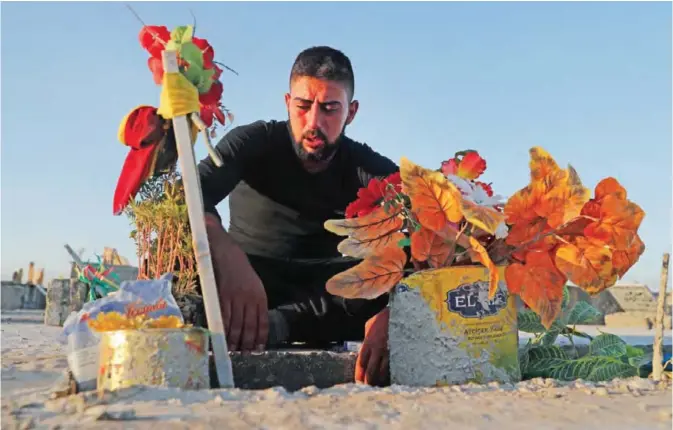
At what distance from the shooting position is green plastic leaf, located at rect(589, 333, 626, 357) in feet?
4.91

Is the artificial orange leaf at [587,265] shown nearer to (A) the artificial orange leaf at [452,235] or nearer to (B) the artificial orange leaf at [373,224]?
(A) the artificial orange leaf at [452,235]

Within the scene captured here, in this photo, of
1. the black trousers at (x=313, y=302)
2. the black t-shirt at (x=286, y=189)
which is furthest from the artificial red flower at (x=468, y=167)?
the black t-shirt at (x=286, y=189)

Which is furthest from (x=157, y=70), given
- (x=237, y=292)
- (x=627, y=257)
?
(x=627, y=257)

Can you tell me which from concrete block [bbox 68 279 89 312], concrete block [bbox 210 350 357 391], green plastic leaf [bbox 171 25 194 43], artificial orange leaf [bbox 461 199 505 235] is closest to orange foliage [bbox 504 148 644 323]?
artificial orange leaf [bbox 461 199 505 235]

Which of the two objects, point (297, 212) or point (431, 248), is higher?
point (297, 212)

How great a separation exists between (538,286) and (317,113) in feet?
2.54

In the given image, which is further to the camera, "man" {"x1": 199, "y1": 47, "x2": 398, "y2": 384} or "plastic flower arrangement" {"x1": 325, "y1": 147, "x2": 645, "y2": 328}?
"man" {"x1": 199, "y1": 47, "x2": 398, "y2": 384}

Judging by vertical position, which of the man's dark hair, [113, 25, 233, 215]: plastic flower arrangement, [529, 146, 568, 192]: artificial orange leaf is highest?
the man's dark hair

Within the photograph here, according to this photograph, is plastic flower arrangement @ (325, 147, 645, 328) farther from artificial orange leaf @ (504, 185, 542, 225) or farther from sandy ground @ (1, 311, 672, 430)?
sandy ground @ (1, 311, 672, 430)

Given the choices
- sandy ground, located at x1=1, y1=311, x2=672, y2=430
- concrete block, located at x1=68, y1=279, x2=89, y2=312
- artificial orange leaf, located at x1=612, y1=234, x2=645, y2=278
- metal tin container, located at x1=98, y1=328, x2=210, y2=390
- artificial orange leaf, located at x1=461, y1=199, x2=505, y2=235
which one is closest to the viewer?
sandy ground, located at x1=1, y1=311, x2=672, y2=430

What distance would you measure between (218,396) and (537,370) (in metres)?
0.81

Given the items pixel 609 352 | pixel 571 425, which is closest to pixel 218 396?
pixel 571 425

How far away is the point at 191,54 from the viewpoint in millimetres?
1242

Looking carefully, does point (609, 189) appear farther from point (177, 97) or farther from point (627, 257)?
point (177, 97)
